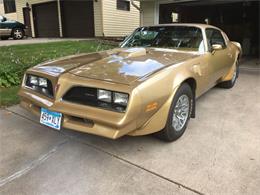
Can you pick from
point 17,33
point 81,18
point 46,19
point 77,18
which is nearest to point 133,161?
point 81,18

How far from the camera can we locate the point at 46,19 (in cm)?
1738

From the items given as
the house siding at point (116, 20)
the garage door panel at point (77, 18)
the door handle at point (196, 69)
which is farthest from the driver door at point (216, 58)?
the garage door panel at point (77, 18)

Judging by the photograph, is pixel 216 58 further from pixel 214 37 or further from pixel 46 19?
pixel 46 19

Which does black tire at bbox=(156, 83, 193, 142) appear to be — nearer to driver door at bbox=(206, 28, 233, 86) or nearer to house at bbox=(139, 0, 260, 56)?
driver door at bbox=(206, 28, 233, 86)

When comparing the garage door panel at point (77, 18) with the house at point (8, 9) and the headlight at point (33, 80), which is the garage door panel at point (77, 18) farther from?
the headlight at point (33, 80)

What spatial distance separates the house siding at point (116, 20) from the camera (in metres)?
14.0

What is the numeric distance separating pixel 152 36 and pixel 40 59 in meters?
3.76

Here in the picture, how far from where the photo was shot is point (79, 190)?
6.88ft

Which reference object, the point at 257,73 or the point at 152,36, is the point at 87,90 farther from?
the point at 257,73

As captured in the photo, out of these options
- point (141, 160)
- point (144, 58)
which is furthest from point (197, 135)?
point (144, 58)

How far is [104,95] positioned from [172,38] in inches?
80.3

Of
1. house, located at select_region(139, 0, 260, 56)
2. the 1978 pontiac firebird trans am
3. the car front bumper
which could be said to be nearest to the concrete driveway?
the 1978 pontiac firebird trans am

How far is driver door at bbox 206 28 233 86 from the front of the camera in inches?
149

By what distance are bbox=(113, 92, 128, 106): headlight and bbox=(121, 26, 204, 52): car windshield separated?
1.81m
